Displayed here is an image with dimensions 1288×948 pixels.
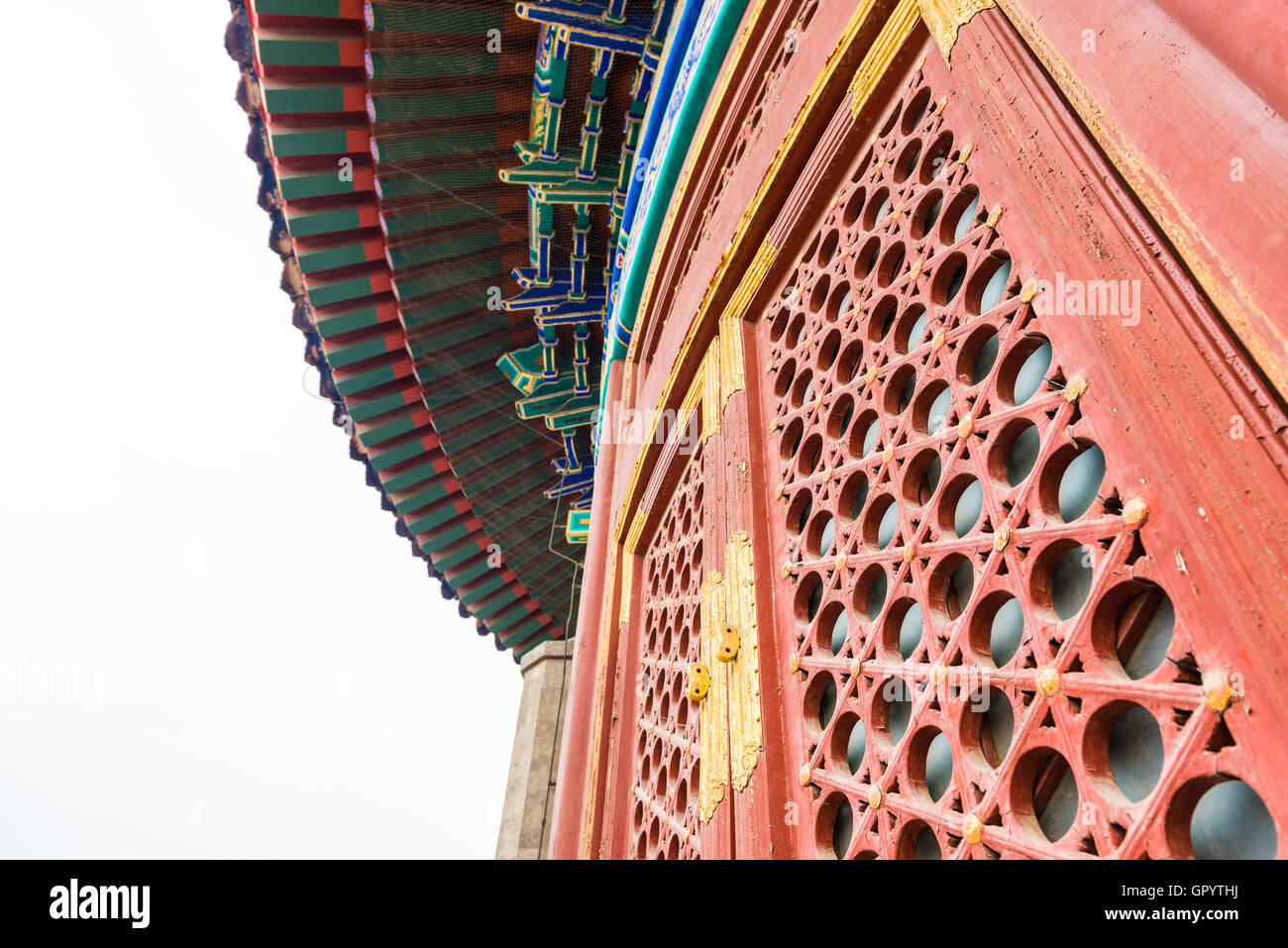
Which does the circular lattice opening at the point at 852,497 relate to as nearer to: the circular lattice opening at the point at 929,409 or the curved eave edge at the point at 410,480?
the circular lattice opening at the point at 929,409

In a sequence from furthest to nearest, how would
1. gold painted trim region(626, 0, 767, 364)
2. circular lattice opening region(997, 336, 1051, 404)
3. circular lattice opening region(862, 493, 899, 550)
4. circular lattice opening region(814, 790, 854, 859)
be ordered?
gold painted trim region(626, 0, 767, 364) < circular lattice opening region(862, 493, 899, 550) < circular lattice opening region(814, 790, 854, 859) < circular lattice opening region(997, 336, 1051, 404)

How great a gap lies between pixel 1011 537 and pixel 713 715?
1136mm

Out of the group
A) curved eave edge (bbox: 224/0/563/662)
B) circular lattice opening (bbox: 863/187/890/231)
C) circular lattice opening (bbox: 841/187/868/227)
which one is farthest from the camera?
curved eave edge (bbox: 224/0/563/662)

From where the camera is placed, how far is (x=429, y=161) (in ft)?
15.5

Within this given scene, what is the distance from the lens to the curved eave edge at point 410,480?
15.2ft

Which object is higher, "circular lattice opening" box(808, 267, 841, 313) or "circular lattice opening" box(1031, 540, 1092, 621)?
"circular lattice opening" box(808, 267, 841, 313)

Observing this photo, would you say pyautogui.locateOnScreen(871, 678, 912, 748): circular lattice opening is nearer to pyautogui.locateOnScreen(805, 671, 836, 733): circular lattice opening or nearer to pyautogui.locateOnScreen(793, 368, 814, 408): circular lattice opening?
pyautogui.locateOnScreen(805, 671, 836, 733): circular lattice opening

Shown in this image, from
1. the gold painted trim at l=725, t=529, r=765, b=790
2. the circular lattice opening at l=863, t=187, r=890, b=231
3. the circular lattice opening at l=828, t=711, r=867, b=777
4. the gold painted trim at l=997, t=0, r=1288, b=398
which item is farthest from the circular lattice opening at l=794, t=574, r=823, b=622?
the gold painted trim at l=997, t=0, r=1288, b=398

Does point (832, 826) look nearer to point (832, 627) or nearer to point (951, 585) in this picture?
point (832, 627)

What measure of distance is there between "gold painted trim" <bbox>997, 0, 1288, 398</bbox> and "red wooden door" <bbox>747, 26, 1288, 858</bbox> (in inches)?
1.6

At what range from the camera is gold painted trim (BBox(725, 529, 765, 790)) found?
1.74 metres
